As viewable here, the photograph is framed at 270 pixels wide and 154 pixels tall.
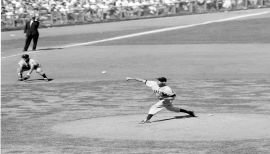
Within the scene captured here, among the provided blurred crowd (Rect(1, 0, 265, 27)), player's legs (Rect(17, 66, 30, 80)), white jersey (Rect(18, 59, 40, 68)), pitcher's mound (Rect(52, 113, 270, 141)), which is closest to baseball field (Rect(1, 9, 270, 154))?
pitcher's mound (Rect(52, 113, 270, 141))

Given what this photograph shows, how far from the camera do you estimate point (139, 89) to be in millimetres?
28625

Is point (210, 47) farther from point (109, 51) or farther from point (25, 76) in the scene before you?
point (25, 76)

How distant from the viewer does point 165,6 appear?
203 ft

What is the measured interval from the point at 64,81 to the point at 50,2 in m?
26.0

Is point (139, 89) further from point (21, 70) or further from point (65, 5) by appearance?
point (65, 5)

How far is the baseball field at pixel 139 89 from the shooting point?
1738 centimetres

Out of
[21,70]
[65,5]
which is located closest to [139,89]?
[21,70]

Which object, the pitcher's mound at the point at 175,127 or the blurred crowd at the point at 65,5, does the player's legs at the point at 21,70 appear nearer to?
the pitcher's mound at the point at 175,127

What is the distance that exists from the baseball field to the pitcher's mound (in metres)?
0.03

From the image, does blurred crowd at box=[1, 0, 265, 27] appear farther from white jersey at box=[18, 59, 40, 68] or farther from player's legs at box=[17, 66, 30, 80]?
white jersey at box=[18, 59, 40, 68]

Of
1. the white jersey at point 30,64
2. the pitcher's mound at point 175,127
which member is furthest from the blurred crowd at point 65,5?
the pitcher's mound at point 175,127

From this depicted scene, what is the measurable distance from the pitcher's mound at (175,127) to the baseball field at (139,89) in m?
0.03

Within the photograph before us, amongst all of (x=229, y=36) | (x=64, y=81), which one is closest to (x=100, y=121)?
(x=64, y=81)

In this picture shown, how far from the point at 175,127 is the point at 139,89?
968 cm
